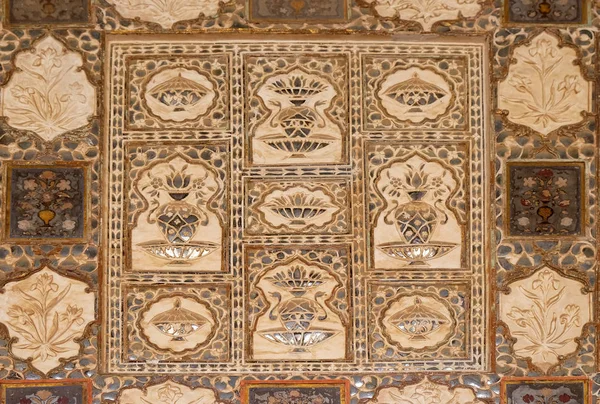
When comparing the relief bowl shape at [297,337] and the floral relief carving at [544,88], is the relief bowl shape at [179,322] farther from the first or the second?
the floral relief carving at [544,88]

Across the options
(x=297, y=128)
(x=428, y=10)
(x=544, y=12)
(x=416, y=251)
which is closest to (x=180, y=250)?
(x=297, y=128)

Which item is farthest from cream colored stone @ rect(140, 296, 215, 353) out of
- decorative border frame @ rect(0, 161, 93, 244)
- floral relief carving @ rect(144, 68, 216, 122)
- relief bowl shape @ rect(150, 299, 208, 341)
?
floral relief carving @ rect(144, 68, 216, 122)

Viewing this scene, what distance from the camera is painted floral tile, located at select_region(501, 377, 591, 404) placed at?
282cm

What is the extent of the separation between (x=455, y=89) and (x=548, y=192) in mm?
Answer: 601

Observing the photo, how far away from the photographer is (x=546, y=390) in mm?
2830

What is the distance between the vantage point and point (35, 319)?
2805 mm

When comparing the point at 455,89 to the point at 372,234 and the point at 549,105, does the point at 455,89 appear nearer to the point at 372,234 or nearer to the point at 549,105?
the point at 549,105

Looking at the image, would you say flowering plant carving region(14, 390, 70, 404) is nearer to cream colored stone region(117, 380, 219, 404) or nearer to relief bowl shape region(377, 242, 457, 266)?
→ cream colored stone region(117, 380, 219, 404)

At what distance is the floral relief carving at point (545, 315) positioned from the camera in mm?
2840

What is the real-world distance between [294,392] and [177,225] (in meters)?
0.88

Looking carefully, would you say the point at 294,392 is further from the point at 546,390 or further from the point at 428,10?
the point at 428,10

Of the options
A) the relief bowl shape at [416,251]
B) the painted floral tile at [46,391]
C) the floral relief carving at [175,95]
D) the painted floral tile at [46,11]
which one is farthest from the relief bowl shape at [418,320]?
the painted floral tile at [46,11]

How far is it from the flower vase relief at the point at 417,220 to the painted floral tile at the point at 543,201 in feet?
0.83

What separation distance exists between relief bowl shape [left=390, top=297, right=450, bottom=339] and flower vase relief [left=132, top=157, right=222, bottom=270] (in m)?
0.82
